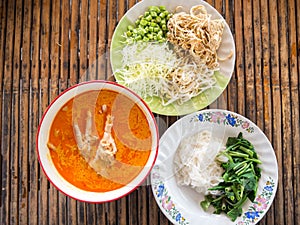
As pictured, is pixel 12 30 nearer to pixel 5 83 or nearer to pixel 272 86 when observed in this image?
pixel 5 83

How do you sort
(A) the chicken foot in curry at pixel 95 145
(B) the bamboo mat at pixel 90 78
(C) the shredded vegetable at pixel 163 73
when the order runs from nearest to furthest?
(A) the chicken foot in curry at pixel 95 145 → (C) the shredded vegetable at pixel 163 73 → (B) the bamboo mat at pixel 90 78

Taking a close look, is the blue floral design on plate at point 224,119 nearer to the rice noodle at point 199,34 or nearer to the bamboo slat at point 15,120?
the rice noodle at point 199,34

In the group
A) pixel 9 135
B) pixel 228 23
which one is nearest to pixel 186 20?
pixel 228 23

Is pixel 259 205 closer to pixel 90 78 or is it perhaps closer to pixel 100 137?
pixel 100 137

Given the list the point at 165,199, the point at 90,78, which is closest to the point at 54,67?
the point at 90,78

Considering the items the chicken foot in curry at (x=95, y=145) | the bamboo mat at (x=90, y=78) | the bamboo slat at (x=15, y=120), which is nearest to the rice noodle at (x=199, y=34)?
the bamboo mat at (x=90, y=78)
